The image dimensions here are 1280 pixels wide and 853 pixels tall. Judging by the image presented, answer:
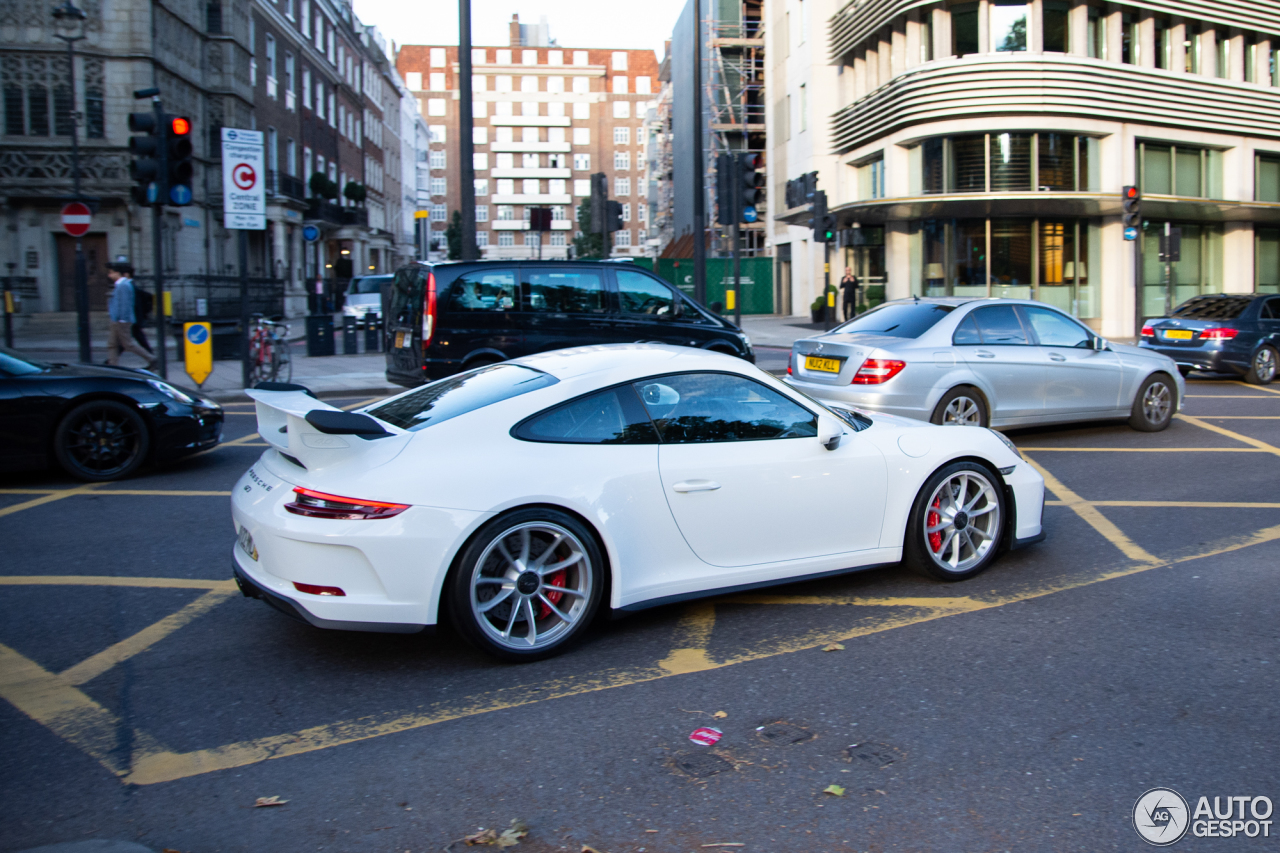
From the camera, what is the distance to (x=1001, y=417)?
9.80 meters

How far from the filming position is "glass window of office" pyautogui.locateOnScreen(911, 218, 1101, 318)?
29.4 meters

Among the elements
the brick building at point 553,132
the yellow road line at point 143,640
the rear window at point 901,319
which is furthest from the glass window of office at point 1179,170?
the brick building at point 553,132

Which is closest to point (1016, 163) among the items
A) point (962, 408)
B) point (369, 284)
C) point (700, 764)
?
point (369, 284)

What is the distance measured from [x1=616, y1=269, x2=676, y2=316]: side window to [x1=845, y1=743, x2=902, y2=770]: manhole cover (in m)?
9.31

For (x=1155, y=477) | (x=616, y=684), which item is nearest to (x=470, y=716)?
(x=616, y=684)

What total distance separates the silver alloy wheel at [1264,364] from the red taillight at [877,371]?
31.3 feet

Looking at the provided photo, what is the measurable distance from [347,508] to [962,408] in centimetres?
698

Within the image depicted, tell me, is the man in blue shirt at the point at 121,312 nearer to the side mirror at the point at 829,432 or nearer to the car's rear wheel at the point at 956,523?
the side mirror at the point at 829,432

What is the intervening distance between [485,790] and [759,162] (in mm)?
54970

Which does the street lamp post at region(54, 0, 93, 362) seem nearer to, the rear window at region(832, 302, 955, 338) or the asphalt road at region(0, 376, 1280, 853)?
the asphalt road at region(0, 376, 1280, 853)

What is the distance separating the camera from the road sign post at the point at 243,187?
14.5 metres

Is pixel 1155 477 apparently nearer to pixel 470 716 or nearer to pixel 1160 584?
pixel 1160 584

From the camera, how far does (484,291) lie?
11.9m

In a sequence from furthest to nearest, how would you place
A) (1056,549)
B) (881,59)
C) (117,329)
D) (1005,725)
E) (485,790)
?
(881,59) < (117,329) < (1056,549) < (1005,725) < (485,790)
